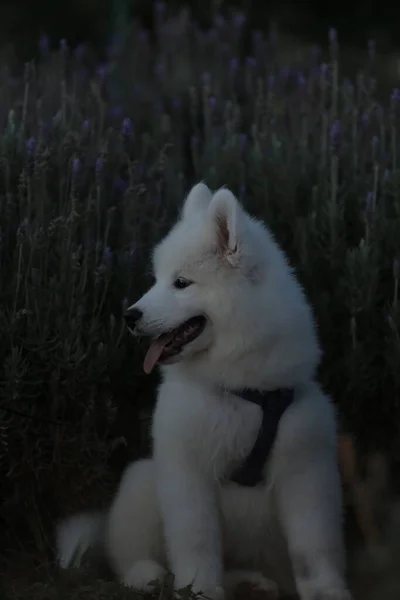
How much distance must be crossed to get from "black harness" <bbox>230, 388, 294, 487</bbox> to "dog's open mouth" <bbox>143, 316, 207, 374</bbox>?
8.2 inches

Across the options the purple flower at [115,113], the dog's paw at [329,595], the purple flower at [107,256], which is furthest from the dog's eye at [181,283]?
the purple flower at [115,113]

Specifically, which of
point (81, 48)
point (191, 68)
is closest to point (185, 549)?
point (81, 48)

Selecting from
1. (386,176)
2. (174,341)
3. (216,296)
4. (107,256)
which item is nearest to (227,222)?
(216,296)

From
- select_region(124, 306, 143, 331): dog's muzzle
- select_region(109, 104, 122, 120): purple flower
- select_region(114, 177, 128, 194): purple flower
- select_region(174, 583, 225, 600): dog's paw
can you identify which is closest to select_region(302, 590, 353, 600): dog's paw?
select_region(174, 583, 225, 600): dog's paw

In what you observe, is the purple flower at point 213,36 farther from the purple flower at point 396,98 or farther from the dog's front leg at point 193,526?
the dog's front leg at point 193,526

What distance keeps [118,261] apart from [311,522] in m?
1.41

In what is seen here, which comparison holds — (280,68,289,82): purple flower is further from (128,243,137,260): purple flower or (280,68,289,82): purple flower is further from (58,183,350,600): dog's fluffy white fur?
(58,183,350,600): dog's fluffy white fur

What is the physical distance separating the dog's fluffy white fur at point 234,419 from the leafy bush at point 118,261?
63 cm

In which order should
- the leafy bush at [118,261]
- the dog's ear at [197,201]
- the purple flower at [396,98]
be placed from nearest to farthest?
the dog's ear at [197,201], the leafy bush at [118,261], the purple flower at [396,98]

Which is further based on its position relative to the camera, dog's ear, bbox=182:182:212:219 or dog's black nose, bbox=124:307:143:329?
dog's ear, bbox=182:182:212:219

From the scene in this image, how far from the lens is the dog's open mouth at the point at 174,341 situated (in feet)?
9.52

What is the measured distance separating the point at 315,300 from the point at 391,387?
467mm

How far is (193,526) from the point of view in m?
2.87

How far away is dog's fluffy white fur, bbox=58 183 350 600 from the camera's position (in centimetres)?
288
